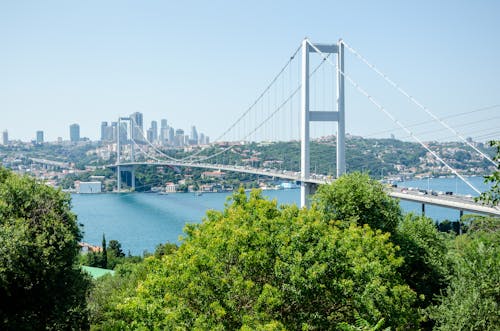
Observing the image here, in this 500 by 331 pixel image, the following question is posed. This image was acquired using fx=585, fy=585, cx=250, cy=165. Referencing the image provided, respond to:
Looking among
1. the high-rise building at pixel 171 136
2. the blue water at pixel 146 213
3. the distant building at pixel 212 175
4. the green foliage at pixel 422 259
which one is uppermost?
the high-rise building at pixel 171 136

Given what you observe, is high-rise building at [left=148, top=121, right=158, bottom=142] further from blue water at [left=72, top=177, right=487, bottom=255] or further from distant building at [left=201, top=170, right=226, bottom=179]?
blue water at [left=72, top=177, right=487, bottom=255]

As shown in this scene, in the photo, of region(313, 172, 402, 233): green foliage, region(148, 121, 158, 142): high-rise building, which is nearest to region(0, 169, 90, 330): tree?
region(313, 172, 402, 233): green foliage

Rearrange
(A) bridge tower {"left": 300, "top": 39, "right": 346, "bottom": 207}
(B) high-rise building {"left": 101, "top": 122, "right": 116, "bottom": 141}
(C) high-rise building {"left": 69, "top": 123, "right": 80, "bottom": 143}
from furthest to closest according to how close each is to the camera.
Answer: (C) high-rise building {"left": 69, "top": 123, "right": 80, "bottom": 143} → (B) high-rise building {"left": 101, "top": 122, "right": 116, "bottom": 141} → (A) bridge tower {"left": 300, "top": 39, "right": 346, "bottom": 207}

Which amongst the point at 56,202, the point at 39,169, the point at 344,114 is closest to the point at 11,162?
the point at 39,169

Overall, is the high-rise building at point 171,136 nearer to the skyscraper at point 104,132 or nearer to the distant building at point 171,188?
the skyscraper at point 104,132

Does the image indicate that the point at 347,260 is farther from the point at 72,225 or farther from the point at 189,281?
the point at 72,225

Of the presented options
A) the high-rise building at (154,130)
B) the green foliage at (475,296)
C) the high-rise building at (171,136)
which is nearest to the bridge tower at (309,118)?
the green foliage at (475,296)
